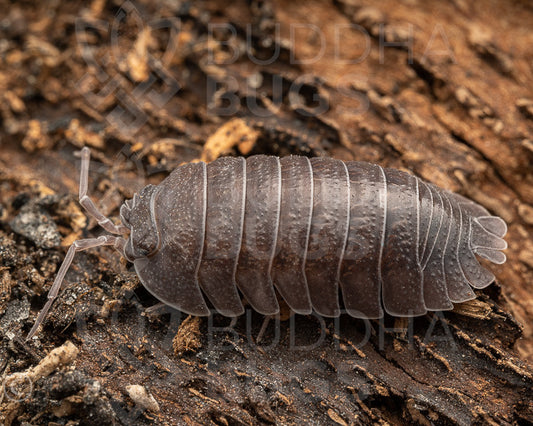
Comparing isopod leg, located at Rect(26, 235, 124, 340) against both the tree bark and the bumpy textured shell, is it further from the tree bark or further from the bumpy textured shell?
the bumpy textured shell

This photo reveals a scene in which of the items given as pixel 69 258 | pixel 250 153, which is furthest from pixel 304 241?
pixel 69 258

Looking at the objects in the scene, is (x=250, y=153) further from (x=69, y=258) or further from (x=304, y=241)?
(x=69, y=258)

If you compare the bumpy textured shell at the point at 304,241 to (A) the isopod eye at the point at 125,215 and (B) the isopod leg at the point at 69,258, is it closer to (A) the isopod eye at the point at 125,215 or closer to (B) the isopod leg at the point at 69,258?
(A) the isopod eye at the point at 125,215

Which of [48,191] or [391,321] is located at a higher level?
[391,321]

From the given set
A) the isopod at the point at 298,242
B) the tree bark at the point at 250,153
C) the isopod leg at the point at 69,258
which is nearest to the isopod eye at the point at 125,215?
the isopod at the point at 298,242

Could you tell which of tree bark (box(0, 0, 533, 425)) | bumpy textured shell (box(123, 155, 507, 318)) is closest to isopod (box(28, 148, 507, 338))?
bumpy textured shell (box(123, 155, 507, 318))

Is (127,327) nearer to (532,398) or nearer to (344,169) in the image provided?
(344,169)

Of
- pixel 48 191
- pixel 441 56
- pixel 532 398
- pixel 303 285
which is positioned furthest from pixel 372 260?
pixel 48 191
